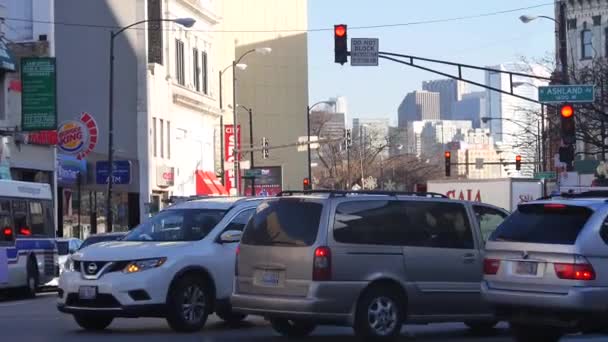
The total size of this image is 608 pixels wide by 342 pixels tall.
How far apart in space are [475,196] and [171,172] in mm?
20485

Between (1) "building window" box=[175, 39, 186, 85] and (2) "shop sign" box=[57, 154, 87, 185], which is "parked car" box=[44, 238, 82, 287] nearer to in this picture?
(2) "shop sign" box=[57, 154, 87, 185]

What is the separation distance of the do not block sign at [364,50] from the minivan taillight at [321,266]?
19739mm

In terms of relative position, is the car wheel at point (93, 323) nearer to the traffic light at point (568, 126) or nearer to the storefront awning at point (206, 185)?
the traffic light at point (568, 126)

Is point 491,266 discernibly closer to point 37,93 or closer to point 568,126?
point 568,126

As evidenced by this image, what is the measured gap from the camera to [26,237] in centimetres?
2748

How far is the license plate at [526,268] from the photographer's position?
43.9ft

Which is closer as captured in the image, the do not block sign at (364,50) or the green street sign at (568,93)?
the green street sign at (568,93)

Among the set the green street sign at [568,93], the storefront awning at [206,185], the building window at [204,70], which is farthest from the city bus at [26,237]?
the building window at [204,70]

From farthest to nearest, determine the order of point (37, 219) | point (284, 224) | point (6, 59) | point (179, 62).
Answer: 1. point (179, 62)
2. point (6, 59)
3. point (37, 219)
4. point (284, 224)

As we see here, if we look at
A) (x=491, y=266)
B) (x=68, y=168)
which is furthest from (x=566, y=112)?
(x=68, y=168)

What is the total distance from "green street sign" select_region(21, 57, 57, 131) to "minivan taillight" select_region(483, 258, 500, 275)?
1177 inches

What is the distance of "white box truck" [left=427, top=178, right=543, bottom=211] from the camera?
44750 millimetres

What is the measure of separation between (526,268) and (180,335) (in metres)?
5.03

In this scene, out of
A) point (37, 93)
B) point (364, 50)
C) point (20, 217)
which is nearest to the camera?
point (20, 217)
